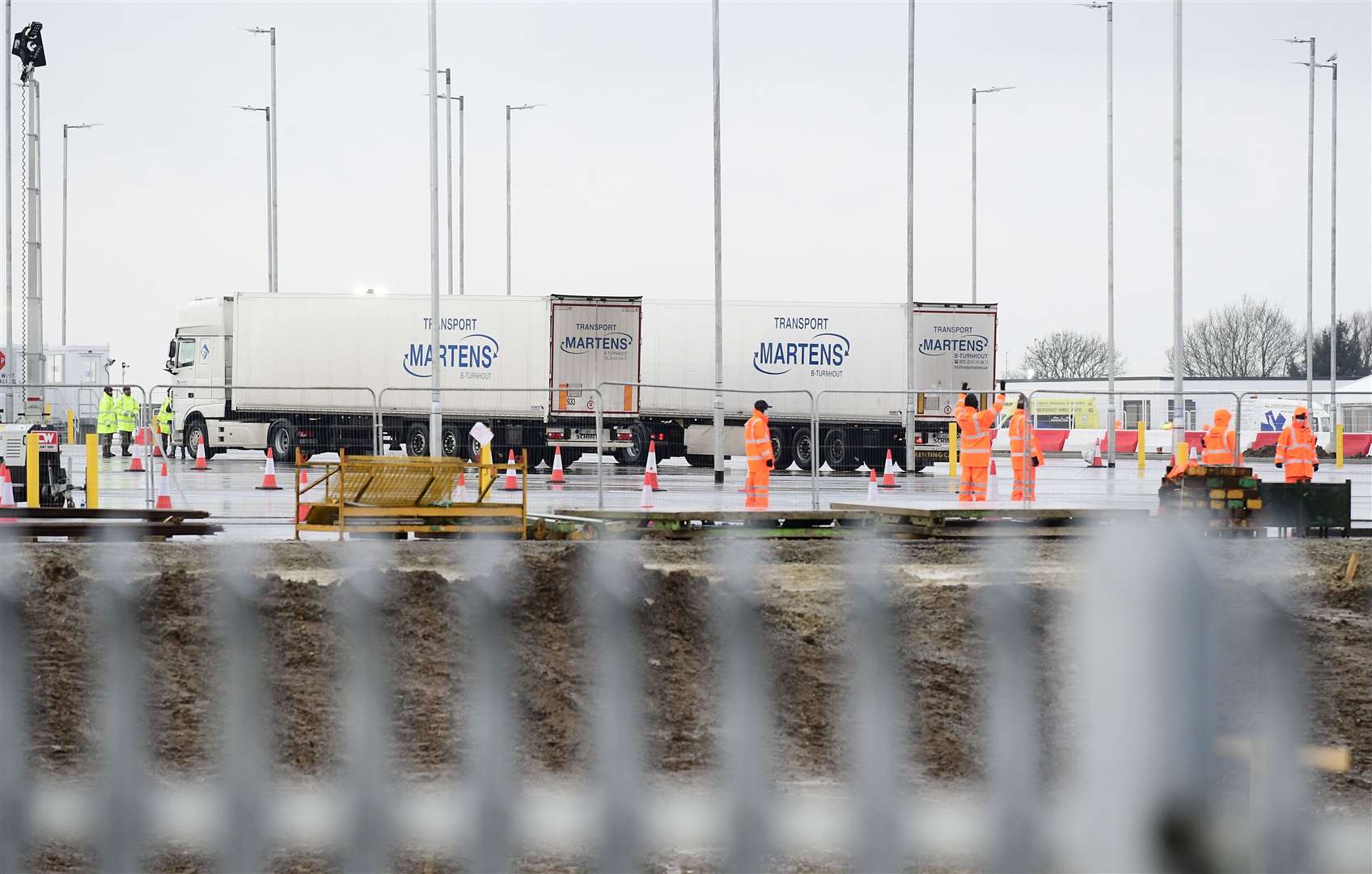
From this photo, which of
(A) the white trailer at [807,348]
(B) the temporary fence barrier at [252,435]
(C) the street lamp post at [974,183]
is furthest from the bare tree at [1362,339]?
(B) the temporary fence barrier at [252,435]

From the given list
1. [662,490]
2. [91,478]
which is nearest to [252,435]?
[662,490]

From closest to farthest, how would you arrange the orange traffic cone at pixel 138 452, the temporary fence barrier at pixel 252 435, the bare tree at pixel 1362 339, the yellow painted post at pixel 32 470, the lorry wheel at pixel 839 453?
the yellow painted post at pixel 32 470, the orange traffic cone at pixel 138 452, the temporary fence barrier at pixel 252 435, the lorry wheel at pixel 839 453, the bare tree at pixel 1362 339

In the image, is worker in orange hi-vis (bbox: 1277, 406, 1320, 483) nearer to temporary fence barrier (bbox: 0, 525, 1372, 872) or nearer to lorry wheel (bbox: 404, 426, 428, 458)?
lorry wheel (bbox: 404, 426, 428, 458)

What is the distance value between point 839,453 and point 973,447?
14.6m

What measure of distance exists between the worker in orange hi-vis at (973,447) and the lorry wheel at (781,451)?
52.9ft

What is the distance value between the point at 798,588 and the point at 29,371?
110 ft

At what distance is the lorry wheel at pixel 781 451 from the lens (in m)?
36.1

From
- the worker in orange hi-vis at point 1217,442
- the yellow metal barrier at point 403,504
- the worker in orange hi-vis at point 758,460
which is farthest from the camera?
the worker in orange hi-vis at point 1217,442

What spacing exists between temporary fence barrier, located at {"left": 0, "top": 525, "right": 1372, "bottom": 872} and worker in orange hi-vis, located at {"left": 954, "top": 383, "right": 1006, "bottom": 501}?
478 inches

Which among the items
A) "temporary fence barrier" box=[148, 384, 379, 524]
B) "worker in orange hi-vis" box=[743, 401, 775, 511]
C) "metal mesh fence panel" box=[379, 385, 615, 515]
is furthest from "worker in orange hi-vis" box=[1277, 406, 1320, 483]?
"temporary fence barrier" box=[148, 384, 379, 524]

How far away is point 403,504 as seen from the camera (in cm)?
1566

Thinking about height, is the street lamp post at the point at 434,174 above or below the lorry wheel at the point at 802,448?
above

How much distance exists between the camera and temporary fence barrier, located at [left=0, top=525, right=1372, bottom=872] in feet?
10.6

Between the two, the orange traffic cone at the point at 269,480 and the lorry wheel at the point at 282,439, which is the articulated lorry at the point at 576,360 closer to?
the lorry wheel at the point at 282,439
